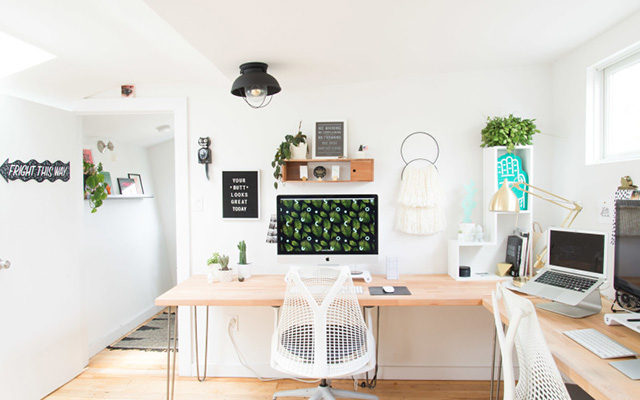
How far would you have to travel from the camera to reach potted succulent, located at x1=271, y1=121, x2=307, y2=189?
2.43m

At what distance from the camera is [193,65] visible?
2.35 meters

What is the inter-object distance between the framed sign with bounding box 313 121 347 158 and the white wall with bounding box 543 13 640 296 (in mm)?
1455

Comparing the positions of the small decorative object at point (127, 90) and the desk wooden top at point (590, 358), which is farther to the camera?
the small decorative object at point (127, 90)

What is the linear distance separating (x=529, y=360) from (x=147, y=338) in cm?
316

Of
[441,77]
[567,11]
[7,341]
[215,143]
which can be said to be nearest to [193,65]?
[215,143]

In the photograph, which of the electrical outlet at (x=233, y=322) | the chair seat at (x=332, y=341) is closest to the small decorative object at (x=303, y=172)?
the chair seat at (x=332, y=341)

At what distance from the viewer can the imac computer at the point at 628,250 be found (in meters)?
1.38

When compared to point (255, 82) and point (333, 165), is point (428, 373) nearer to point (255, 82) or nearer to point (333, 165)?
point (333, 165)

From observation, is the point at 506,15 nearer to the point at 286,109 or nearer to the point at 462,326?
the point at 286,109

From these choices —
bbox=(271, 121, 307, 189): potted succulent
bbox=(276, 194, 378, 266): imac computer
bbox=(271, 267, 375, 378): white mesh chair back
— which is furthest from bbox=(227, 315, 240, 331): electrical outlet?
bbox=(271, 121, 307, 189): potted succulent

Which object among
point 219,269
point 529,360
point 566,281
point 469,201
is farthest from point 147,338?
point 566,281

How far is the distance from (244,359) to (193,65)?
7.07ft

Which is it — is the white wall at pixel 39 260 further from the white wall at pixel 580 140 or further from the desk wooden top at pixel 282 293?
the white wall at pixel 580 140

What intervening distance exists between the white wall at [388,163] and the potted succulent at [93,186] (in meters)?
0.81
